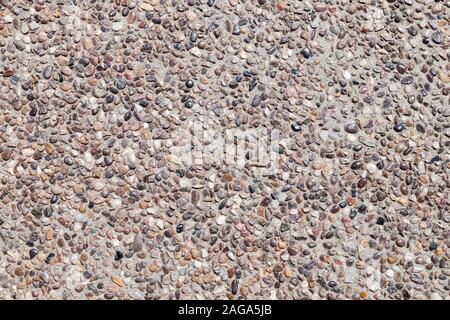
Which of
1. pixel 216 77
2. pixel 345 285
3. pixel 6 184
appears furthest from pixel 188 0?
pixel 345 285

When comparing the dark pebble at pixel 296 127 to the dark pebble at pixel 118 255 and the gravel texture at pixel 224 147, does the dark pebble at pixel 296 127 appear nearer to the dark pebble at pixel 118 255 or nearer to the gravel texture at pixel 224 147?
the gravel texture at pixel 224 147

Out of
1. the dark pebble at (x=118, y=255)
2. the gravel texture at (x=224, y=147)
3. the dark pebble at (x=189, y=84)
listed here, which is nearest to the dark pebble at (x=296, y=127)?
the gravel texture at (x=224, y=147)

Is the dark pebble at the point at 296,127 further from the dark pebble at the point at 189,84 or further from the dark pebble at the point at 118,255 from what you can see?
the dark pebble at the point at 118,255

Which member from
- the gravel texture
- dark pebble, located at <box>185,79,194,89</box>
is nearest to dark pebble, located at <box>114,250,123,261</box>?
the gravel texture

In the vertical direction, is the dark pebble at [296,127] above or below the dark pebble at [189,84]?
below

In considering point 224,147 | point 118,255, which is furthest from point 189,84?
point 118,255

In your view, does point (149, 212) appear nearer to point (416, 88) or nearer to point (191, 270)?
point (191, 270)

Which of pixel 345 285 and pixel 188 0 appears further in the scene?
pixel 188 0

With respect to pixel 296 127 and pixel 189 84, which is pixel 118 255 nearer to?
pixel 189 84
